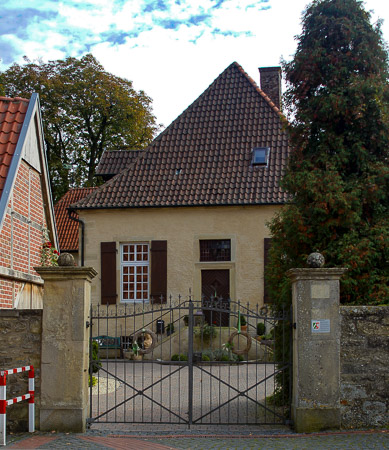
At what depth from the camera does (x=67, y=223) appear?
98.7 ft

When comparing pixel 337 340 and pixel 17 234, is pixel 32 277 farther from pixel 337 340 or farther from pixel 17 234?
pixel 337 340

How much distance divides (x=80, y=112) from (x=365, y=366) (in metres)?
27.3

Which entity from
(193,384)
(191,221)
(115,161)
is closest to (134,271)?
(191,221)

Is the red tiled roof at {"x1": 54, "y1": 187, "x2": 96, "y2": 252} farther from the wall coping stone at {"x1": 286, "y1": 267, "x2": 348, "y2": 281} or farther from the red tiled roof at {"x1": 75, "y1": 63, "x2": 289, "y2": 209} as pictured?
the wall coping stone at {"x1": 286, "y1": 267, "x2": 348, "y2": 281}

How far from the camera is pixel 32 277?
13945 mm

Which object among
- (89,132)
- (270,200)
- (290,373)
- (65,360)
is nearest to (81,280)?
(65,360)

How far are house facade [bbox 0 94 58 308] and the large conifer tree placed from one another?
5164 millimetres

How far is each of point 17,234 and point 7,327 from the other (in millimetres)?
4863

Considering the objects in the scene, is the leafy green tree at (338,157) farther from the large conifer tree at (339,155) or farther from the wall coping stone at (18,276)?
the wall coping stone at (18,276)

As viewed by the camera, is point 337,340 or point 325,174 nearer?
point 337,340

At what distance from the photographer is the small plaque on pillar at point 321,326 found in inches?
334

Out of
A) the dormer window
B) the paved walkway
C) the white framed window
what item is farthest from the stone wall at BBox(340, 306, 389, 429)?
the dormer window

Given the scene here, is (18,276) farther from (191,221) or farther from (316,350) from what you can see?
(191,221)

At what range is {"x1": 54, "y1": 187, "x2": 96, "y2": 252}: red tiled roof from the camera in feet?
95.2
